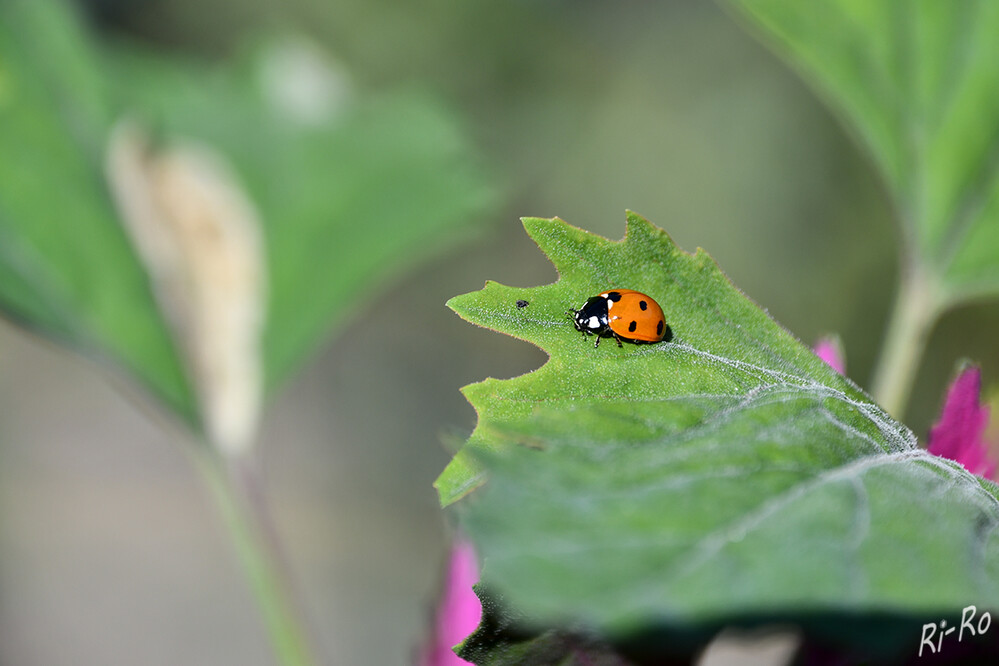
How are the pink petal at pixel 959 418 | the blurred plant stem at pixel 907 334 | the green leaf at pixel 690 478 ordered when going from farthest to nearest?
the blurred plant stem at pixel 907 334
the pink petal at pixel 959 418
the green leaf at pixel 690 478

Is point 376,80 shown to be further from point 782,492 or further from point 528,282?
point 782,492

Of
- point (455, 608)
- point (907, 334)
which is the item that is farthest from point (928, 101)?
point (455, 608)

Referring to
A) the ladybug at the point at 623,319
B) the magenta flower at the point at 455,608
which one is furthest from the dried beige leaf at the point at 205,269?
the ladybug at the point at 623,319

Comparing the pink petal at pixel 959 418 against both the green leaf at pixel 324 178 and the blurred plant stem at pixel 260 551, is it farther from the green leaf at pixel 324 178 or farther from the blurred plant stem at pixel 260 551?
the green leaf at pixel 324 178

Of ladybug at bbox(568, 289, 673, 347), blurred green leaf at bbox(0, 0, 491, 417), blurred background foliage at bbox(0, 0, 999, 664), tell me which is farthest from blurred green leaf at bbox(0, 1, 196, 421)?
blurred background foliage at bbox(0, 0, 999, 664)

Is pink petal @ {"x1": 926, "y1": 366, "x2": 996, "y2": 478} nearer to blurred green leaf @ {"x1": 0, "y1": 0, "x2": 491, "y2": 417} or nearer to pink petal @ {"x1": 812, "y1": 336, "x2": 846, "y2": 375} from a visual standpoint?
pink petal @ {"x1": 812, "y1": 336, "x2": 846, "y2": 375}

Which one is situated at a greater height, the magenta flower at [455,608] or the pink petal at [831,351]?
the pink petal at [831,351]

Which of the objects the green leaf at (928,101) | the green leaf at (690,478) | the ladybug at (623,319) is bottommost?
the green leaf at (690,478)
